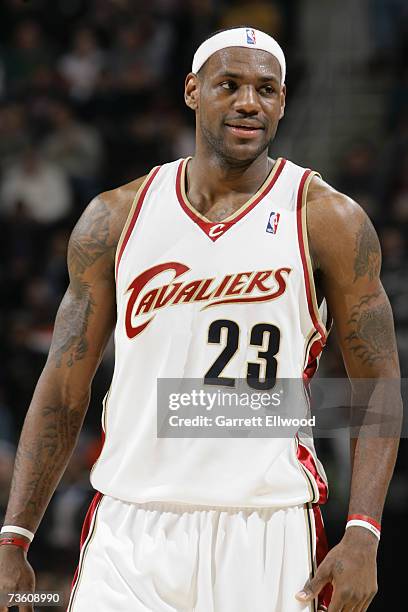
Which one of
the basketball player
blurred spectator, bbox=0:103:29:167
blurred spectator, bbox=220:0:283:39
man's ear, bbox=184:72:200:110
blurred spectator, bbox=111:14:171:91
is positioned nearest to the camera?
the basketball player

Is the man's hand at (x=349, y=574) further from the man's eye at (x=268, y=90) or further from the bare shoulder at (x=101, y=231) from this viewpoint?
the man's eye at (x=268, y=90)

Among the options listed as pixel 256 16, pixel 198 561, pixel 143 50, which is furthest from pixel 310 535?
pixel 256 16

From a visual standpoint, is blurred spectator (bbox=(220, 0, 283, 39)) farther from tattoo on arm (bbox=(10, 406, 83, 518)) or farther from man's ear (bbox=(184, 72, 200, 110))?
tattoo on arm (bbox=(10, 406, 83, 518))

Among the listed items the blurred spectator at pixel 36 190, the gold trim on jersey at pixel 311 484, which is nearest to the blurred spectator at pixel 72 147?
the blurred spectator at pixel 36 190

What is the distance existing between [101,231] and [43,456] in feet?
2.49

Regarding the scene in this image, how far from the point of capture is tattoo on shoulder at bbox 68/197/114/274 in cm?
371

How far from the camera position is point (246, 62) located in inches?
143

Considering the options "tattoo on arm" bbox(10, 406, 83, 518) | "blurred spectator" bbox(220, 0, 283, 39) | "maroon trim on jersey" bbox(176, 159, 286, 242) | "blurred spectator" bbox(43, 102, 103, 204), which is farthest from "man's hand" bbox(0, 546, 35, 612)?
"blurred spectator" bbox(220, 0, 283, 39)

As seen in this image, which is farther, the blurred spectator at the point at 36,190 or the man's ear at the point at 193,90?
the blurred spectator at the point at 36,190

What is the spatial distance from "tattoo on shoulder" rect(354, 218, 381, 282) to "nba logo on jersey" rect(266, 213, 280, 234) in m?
0.26

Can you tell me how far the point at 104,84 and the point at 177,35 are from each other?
3.28ft

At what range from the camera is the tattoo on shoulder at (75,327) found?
147 inches

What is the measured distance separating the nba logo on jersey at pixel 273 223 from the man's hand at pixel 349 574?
0.95m

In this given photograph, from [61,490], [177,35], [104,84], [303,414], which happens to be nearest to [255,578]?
[303,414]
